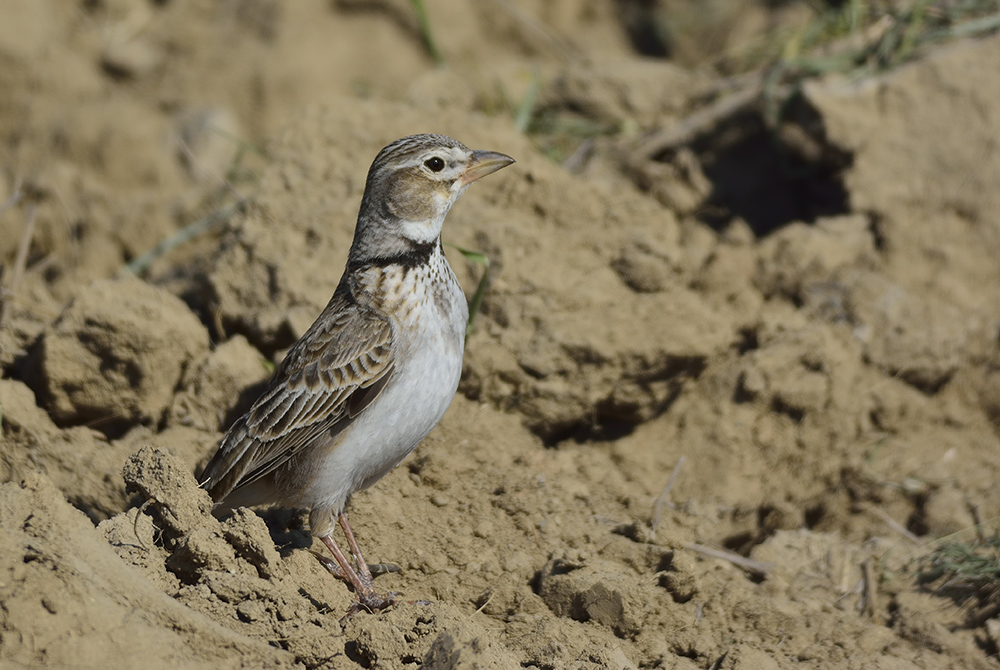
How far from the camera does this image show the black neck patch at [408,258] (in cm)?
519

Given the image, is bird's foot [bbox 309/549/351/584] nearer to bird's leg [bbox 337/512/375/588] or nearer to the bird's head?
bird's leg [bbox 337/512/375/588]

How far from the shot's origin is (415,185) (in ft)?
17.5

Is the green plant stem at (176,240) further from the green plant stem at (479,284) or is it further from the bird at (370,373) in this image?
the bird at (370,373)

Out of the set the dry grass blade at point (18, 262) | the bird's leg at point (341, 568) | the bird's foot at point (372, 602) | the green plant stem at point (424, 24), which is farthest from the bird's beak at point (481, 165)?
the green plant stem at point (424, 24)

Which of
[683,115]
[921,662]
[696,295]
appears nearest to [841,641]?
[921,662]

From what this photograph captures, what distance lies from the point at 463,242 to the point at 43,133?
18.1 ft

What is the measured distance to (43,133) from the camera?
9898 millimetres

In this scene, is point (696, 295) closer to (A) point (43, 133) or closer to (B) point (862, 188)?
(B) point (862, 188)

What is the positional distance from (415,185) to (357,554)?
191 centimetres

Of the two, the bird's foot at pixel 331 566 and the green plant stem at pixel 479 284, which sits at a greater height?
the green plant stem at pixel 479 284

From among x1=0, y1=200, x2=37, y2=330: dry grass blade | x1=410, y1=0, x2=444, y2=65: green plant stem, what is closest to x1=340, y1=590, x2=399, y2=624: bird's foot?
x1=0, y1=200, x2=37, y2=330: dry grass blade

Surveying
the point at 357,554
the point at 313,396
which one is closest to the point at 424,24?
the point at 313,396

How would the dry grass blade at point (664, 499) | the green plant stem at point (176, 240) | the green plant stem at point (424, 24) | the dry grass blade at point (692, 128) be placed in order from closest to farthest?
the dry grass blade at point (664, 499)
the green plant stem at point (176, 240)
the dry grass blade at point (692, 128)
the green plant stem at point (424, 24)

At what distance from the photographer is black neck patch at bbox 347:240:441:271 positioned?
519 cm
